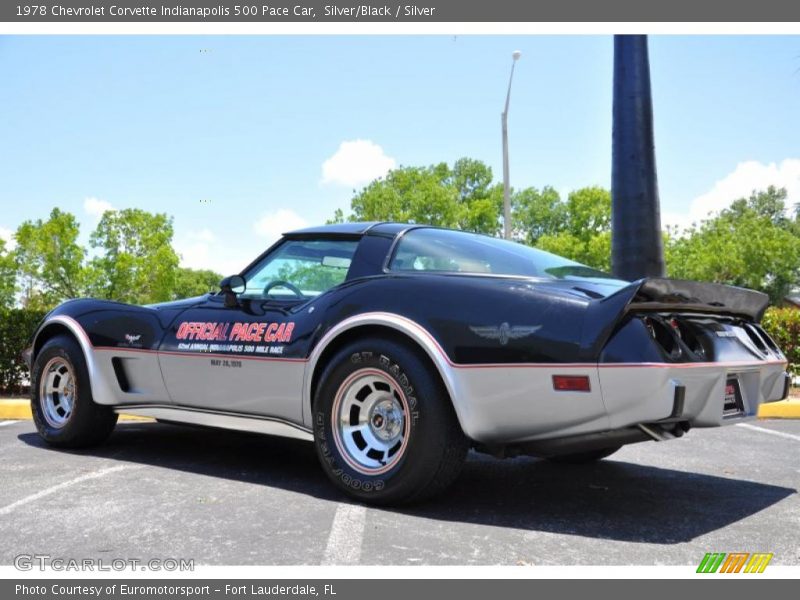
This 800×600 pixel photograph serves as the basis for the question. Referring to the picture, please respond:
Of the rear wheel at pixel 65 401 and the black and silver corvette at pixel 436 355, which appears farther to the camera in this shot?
the rear wheel at pixel 65 401

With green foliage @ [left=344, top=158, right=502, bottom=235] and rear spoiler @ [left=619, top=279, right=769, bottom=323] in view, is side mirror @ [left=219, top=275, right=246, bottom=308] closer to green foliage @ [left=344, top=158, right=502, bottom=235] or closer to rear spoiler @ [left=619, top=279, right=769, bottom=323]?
rear spoiler @ [left=619, top=279, right=769, bottom=323]

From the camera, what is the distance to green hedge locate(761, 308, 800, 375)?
9.40 metres

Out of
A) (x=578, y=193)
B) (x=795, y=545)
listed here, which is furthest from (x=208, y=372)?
(x=578, y=193)

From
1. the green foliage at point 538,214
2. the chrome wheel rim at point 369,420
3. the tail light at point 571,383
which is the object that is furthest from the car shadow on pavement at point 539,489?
the green foliage at point 538,214

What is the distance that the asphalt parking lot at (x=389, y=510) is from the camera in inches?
109

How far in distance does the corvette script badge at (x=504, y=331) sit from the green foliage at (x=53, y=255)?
Result: 28465 millimetres

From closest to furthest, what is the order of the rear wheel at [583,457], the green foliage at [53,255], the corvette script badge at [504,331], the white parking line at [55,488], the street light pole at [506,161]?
the corvette script badge at [504,331]
the white parking line at [55,488]
the rear wheel at [583,457]
the street light pole at [506,161]
the green foliage at [53,255]

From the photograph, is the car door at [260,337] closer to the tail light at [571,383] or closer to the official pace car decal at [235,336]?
the official pace car decal at [235,336]

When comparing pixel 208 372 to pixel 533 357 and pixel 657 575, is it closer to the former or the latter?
pixel 533 357

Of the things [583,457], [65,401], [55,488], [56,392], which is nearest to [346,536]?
[55,488]

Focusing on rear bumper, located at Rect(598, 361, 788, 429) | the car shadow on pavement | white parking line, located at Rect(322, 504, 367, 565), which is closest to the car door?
the car shadow on pavement

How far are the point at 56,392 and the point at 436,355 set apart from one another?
3.20 meters
